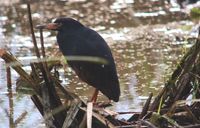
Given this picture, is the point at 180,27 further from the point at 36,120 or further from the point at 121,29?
the point at 36,120

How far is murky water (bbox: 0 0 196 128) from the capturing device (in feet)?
15.6

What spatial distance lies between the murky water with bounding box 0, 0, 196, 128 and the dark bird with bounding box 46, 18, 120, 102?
458mm

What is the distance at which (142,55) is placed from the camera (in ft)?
21.7

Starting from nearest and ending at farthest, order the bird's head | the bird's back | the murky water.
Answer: the bird's back < the bird's head < the murky water

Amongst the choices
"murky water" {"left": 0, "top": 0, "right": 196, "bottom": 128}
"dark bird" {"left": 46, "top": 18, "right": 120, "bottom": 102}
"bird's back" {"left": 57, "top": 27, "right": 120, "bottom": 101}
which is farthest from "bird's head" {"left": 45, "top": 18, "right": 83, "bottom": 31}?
"murky water" {"left": 0, "top": 0, "right": 196, "bottom": 128}

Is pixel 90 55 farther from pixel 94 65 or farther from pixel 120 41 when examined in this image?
pixel 120 41

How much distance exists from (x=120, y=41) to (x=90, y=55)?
12.1ft

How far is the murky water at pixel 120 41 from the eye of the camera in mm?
4766

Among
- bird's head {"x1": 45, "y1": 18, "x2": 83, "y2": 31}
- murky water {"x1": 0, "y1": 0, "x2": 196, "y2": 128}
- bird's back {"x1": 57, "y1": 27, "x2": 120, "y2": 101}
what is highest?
bird's head {"x1": 45, "y1": 18, "x2": 83, "y2": 31}

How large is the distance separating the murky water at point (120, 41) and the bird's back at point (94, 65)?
47 centimetres

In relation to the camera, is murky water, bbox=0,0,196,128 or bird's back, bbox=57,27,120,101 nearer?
bird's back, bbox=57,27,120,101

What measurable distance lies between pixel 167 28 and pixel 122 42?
1011 millimetres

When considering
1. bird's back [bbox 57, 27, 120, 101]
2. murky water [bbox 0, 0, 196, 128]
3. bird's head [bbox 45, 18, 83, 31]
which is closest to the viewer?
bird's back [bbox 57, 27, 120, 101]

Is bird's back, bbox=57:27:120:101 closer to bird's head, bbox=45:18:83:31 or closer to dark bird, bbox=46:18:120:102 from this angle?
dark bird, bbox=46:18:120:102
